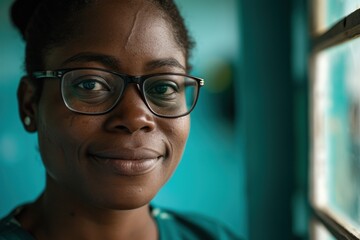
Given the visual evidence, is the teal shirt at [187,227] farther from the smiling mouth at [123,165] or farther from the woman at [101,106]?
the smiling mouth at [123,165]

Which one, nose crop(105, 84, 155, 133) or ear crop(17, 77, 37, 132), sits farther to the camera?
ear crop(17, 77, 37, 132)

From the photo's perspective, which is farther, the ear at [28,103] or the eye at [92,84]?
the ear at [28,103]

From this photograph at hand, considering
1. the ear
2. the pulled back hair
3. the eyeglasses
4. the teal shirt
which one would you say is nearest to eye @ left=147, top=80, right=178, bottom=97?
the eyeglasses

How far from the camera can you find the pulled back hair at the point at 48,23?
1023mm

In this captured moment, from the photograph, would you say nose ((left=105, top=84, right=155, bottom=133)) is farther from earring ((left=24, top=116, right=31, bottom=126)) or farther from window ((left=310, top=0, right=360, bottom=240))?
window ((left=310, top=0, right=360, bottom=240))

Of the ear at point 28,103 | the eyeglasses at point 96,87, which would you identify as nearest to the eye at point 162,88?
the eyeglasses at point 96,87

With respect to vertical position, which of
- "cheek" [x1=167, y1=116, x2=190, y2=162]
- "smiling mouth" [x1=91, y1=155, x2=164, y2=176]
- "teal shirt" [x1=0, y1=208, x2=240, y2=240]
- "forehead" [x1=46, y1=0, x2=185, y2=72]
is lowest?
"teal shirt" [x1=0, y1=208, x2=240, y2=240]

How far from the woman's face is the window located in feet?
1.74

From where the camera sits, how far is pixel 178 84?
3.51ft

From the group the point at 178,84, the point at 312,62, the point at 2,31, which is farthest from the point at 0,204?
the point at 312,62

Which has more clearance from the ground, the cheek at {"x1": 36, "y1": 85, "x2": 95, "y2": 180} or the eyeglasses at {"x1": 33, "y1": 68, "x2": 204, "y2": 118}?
the eyeglasses at {"x1": 33, "y1": 68, "x2": 204, "y2": 118}

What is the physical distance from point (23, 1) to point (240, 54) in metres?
0.73

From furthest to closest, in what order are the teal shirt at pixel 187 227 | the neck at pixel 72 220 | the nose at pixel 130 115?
the teal shirt at pixel 187 227
the neck at pixel 72 220
the nose at pixel 130 115

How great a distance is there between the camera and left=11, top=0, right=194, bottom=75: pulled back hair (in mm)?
1023
